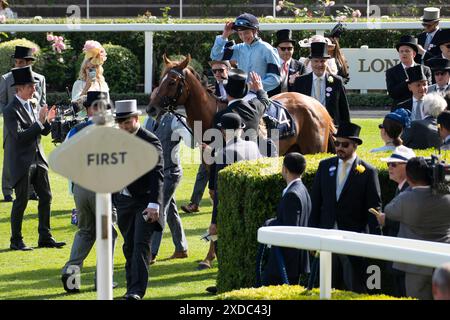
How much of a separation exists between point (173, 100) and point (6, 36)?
12.2 metres

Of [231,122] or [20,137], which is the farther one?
[20,137]

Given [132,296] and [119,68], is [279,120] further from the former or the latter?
[119,68]

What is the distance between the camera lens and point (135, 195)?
31.0ft

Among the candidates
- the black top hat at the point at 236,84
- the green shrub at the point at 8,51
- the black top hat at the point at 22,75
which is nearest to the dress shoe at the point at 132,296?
the black top hat at the point at 236,84

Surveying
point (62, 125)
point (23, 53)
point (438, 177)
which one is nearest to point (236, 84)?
point (62, 125)

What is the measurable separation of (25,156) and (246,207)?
3359mm

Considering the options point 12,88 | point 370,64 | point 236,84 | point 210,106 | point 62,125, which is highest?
point 236,84

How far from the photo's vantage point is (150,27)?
21953mm

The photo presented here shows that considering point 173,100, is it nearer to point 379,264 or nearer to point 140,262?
point 140,262

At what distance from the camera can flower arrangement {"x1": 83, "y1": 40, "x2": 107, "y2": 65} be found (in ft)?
40.1

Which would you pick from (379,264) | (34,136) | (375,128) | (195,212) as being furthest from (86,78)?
(375,128)

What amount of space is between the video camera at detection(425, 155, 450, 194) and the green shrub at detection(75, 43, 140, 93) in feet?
48.9

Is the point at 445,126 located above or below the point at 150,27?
above

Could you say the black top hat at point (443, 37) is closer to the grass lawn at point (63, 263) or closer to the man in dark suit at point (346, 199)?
the grass lawn at point (63, 263)
